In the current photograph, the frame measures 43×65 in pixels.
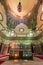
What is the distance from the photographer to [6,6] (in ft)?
35.4

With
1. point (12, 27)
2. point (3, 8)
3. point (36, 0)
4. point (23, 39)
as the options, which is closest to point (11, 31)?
point (12, 27)

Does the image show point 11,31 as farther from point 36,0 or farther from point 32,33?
point 36,0

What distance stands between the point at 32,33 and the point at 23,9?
1.72 m

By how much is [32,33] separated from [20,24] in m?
1.00

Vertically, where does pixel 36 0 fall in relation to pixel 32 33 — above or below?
above

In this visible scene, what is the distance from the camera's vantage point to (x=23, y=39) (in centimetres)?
1070

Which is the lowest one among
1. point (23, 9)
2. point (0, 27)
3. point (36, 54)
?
point (36, 54)

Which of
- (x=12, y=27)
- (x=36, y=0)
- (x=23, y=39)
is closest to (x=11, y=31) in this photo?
(x=12, y=27)

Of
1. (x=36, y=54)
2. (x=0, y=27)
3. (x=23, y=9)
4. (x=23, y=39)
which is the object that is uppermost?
(x=23, y=9)

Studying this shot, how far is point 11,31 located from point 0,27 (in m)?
0.77

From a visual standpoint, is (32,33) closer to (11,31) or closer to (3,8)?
(11,31)

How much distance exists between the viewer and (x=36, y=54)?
1066 cm

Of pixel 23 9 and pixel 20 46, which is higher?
pixel 23 9

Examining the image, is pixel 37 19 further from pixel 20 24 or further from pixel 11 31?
pixel 11 31
